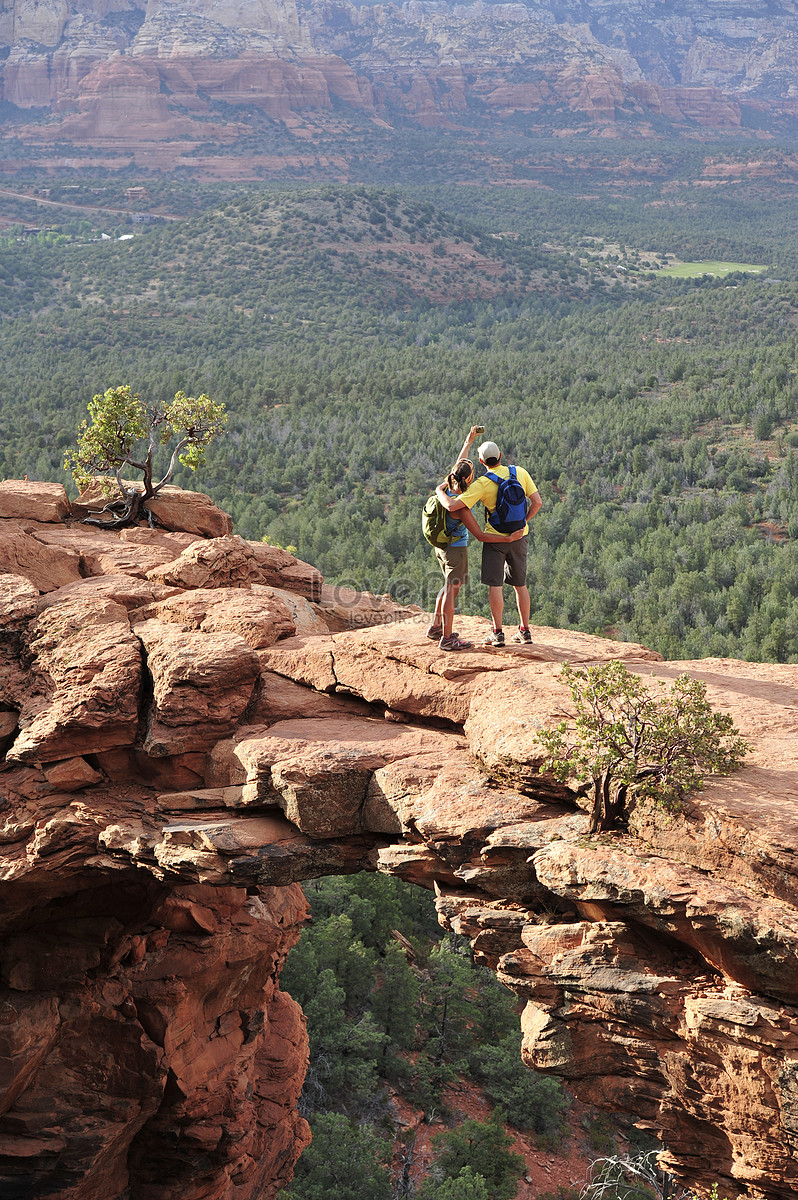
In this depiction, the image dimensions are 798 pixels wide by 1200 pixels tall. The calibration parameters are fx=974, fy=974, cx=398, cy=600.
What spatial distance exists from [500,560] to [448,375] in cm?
4985

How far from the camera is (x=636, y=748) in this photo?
9070mm

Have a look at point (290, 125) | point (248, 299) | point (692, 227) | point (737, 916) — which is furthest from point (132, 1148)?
point (290, 125)

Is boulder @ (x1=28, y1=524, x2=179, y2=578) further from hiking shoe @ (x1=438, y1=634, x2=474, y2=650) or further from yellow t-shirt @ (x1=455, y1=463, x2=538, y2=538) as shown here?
yellow t-shirt @ (x1=455, y1=463, x2=538, y2=538)

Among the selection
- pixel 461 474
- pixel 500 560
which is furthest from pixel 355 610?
pixel 461 474

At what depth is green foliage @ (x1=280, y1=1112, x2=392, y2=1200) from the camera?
17.7 meters

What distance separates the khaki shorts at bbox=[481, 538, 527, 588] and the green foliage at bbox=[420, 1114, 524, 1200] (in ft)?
44.7

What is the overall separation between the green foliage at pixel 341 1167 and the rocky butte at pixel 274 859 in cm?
130

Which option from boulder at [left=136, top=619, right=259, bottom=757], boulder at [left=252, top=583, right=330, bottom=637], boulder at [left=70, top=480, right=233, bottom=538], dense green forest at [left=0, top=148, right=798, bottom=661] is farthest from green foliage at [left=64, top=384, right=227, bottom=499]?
dense green forest at [left=0, top=148, right=798, bottom=661]

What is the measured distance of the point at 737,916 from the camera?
7.96 metres

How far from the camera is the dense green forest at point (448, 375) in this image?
114 ft

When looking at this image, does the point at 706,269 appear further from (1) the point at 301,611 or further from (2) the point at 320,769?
(2) the point at 320,769

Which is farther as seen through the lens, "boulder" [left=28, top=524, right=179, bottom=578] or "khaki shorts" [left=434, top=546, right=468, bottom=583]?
"boulder" [left=28, top=524, right=179, bottom=578]

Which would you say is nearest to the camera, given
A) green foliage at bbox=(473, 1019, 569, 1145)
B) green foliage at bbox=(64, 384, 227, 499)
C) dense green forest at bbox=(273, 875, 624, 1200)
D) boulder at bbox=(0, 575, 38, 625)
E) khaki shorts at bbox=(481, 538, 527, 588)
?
khaki shorts at bbox=(481, 538, 527, 588)

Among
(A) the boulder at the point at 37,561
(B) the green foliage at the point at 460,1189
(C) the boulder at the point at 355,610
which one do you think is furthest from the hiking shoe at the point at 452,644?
(B) the green foliage at the point at 460,1189
